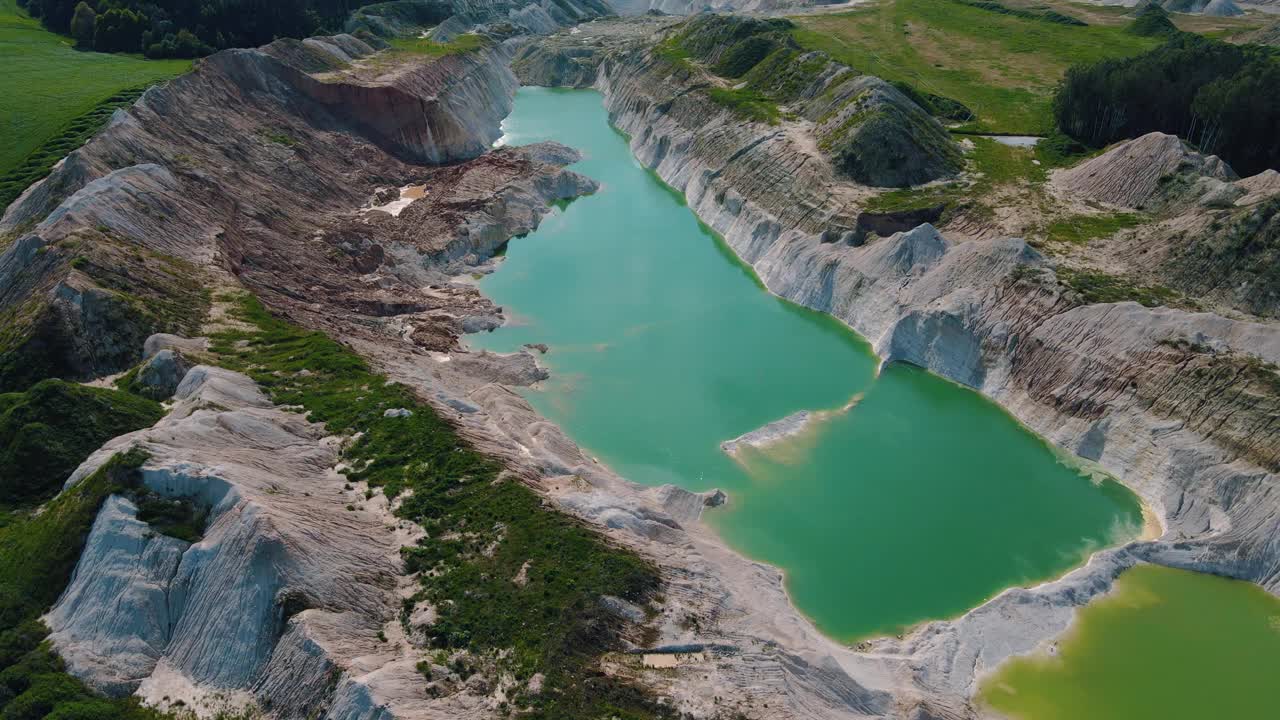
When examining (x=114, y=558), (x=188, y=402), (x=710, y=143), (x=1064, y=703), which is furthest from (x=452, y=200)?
(x=1064, y=703)

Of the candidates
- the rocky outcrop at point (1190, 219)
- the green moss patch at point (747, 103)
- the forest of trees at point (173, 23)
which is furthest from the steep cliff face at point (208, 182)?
the rocky outcrop at point (1190, 219)

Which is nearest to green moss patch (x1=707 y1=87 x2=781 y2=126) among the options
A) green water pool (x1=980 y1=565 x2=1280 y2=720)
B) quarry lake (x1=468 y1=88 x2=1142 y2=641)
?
quarry lake (x1=468 y1=88 x2=1142 y2=641)

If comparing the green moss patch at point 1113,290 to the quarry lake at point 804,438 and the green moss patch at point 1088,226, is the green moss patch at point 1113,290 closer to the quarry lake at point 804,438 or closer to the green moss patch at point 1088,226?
the green moss patch at point 1088,226

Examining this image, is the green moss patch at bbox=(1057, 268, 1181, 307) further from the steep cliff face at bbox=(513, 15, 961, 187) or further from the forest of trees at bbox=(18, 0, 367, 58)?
the forest of trees at bbox=(18, 0, 367, 58)

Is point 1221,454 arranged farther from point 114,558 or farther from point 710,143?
point 710,143

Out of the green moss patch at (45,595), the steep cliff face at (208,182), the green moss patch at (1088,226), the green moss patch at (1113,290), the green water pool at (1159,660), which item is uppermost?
the green moss patch at (1088,226)

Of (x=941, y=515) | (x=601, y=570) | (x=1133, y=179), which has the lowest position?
(x=941, y=515)
